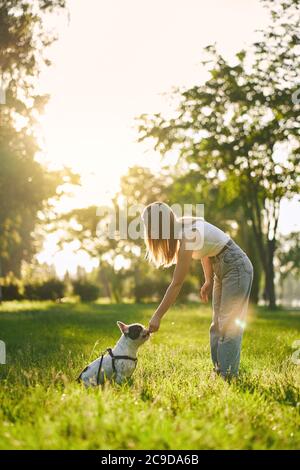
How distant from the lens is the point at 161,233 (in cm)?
676

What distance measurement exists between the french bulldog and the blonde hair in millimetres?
783

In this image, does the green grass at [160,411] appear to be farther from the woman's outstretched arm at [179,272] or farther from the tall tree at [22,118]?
the tall tree at [22,118]

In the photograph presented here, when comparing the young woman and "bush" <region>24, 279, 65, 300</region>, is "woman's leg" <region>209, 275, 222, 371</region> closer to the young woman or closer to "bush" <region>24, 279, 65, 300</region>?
the young woman

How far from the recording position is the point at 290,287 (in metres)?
182

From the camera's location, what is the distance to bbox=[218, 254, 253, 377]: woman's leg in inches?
282

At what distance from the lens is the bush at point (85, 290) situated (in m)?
48.2

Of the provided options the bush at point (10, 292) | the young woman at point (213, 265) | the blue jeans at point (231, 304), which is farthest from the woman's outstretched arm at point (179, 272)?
the bush at point (10, 292)

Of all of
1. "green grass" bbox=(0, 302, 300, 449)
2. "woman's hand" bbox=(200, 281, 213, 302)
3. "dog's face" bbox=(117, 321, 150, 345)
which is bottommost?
"green grass" bbox=(0, 302, 300, 449)

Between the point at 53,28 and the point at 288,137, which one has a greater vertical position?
the point at 53,28

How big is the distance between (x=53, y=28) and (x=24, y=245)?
22.9 metres

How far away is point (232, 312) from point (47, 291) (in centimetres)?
3759

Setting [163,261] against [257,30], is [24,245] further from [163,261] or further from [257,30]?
[163,261]

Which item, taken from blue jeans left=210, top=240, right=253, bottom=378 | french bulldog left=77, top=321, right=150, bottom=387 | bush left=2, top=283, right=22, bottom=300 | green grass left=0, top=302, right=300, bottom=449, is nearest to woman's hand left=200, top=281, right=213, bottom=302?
blue jeans left=210, top=240, right=253, bottom=378
